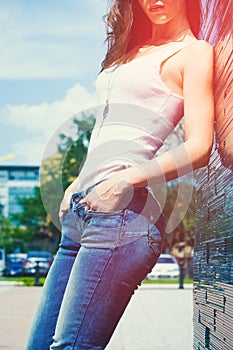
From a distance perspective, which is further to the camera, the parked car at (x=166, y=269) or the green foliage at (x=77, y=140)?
the parked car at (x=166, y=269)

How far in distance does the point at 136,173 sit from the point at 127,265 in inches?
9.0

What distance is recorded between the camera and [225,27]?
8.71ft

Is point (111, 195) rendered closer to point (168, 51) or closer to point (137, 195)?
point (137, 195)

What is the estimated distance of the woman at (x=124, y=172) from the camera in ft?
7.36

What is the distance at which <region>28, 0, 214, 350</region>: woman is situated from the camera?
2.24 m

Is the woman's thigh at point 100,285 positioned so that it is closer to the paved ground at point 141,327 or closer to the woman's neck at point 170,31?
the woman's neck at point 170,31

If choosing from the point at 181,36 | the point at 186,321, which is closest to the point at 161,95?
the point at 181,36

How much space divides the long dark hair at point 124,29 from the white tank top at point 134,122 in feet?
0.50

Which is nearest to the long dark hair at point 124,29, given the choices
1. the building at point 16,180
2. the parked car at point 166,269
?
the parked car at point 166,269

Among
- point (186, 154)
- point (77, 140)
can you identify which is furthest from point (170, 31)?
point (77, 140)

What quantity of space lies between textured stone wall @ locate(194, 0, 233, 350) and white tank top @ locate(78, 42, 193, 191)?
0.82 feet

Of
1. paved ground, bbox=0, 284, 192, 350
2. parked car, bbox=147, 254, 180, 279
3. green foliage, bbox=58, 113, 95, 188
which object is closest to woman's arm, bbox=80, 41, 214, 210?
green foliage, bbox=58, 113, 95, 188

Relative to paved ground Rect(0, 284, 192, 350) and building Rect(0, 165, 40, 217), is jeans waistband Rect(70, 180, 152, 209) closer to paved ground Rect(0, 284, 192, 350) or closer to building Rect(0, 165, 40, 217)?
paved ground Rect(0, 284, 192, 350)

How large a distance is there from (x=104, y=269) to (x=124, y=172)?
9.7 inches
